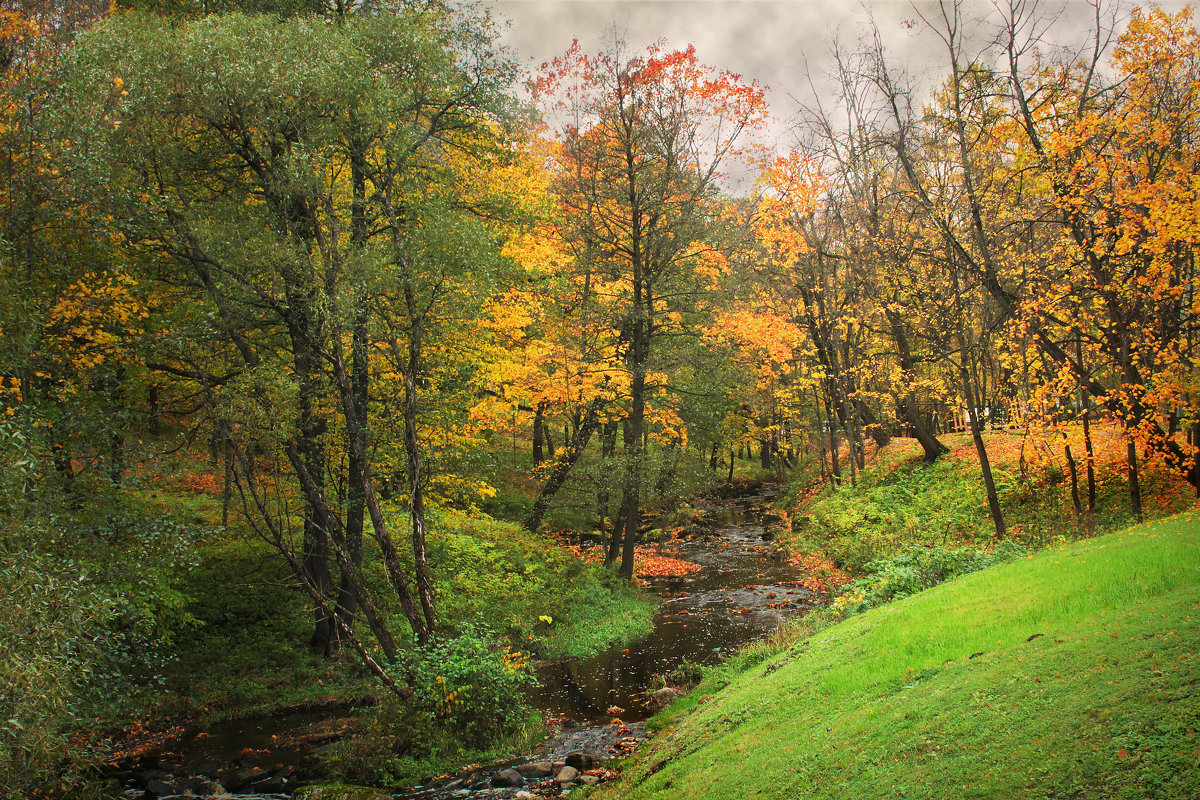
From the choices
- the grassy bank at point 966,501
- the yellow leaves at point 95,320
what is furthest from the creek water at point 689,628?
the yellow leaves at point 95,320

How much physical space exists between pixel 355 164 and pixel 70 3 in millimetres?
15478

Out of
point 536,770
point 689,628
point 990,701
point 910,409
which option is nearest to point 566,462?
point 689,628

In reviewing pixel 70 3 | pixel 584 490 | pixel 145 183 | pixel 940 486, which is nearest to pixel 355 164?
pixel 145 183

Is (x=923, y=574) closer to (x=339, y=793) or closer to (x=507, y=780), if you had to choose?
(x=507, y=780)

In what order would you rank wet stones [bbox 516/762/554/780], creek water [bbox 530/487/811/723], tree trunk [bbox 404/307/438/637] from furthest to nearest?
creek water [bbox 530/487/811/723]
tree trunk [bbox 404/307/438/637]
wet stones [bbox 516/762/554/780]

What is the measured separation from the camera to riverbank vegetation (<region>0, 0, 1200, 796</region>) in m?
10.1

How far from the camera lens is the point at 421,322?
12.2m

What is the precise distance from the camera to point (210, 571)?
15023 mm

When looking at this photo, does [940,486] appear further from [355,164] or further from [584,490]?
[355,164]

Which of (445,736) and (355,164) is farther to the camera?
(355,164)

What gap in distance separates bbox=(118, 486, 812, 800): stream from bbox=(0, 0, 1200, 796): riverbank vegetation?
0.93 metres

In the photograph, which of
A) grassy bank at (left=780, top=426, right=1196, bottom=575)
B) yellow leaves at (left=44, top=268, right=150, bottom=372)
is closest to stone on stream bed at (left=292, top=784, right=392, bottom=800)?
yellow leaves at (left=44, top=268, right=150, bottom=372)

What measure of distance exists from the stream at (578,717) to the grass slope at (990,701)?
1764mm

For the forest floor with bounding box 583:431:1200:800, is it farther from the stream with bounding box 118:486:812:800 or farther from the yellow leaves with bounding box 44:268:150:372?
the yellow leaves with bounding box 44:268:150:372
